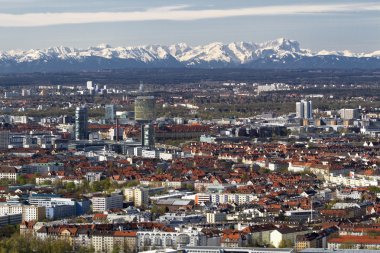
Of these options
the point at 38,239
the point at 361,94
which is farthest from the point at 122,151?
the point at 361,94

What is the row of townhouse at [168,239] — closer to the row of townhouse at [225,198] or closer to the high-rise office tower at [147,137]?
the row of townhouse at [225,198]

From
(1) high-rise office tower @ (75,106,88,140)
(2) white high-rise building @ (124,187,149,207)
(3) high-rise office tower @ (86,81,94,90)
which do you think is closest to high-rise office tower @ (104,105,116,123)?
(1) high-rise office tower @ (75,106,88,140)

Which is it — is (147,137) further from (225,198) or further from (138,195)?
(225,198)

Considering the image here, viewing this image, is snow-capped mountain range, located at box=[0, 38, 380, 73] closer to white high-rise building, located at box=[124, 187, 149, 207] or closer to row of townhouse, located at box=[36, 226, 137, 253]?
white high-rise building, located at box=[124, 187, 149, 207]

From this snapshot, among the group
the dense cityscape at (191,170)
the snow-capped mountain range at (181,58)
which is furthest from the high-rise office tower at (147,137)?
the snow-capped mountain range at (181,58)

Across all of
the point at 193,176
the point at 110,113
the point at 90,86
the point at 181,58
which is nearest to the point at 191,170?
the point at 193,176

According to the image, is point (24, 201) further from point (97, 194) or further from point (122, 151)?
point (122, 151)
